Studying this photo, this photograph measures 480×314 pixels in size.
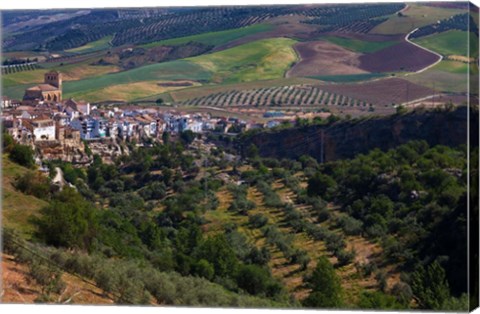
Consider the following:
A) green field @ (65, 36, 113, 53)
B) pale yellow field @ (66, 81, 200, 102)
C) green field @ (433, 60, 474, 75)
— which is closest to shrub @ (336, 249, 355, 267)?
green field @ (433, 60, 474, 75)

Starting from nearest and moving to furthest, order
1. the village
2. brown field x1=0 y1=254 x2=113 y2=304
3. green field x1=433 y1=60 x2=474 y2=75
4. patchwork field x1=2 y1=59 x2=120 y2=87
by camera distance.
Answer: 1. brown field x1=0 y1=254 x2=113 y2=304
2. green field x1=433 y1=60 x2=474 y2=75
3. patchwork field x1=2 y1=59 x2=120 y2=87
4. the village

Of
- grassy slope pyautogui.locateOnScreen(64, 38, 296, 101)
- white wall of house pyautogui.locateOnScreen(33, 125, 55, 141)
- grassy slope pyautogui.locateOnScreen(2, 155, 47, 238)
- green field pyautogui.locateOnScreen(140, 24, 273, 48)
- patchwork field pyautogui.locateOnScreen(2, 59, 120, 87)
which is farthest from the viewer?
green field pyautogui.locateOnScreen(140, 24, 273, 48)

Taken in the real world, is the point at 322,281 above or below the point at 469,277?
below

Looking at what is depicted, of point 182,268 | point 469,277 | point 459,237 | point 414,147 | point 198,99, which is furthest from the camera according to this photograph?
point 414,147

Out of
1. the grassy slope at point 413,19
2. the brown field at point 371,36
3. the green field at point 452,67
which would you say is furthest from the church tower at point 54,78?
the green field at point 452,67

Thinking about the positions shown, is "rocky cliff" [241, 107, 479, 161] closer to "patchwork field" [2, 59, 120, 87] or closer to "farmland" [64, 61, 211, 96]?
"farmland" [64, 61, 211, 96]

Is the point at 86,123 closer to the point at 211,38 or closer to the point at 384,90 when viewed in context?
the point at 211,38

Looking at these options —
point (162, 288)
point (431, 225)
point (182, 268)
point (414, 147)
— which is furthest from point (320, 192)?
point (162, 288)

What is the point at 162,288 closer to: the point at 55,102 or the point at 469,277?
the point at 469,277
